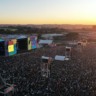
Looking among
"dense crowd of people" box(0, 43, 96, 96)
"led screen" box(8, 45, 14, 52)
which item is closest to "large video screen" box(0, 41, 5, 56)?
"led screen" box(8, 45, 14, 52)

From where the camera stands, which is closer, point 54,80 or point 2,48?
point 54,80

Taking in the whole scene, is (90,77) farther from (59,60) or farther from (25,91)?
(59,60)

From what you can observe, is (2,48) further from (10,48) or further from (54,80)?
(54,80)

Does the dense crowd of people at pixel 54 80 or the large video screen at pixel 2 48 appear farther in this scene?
the large video screen at pixel 2 48

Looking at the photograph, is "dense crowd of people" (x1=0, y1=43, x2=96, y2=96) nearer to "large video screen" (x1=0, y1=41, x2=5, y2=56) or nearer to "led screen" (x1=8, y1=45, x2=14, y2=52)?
"large video screen" (x1=0, y1=41, x2=5, y2=56)

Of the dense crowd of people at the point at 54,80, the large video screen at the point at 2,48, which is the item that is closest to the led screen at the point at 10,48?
the large video screen at the point at 2,48

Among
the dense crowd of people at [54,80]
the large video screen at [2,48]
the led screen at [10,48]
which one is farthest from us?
the led screen at [10,48]

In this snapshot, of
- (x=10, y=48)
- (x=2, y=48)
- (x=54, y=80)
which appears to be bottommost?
(x=10, y=48)

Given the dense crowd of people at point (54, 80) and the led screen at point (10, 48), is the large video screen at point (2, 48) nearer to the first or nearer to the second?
the led screen at point (10, 48)

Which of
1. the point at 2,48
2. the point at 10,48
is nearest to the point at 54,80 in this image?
the point at 2,48

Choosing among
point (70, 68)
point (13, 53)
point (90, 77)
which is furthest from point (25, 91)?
point (13, 53)

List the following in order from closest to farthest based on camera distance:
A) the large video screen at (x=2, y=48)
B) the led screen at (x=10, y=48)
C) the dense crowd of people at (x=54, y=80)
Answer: the dense crowd of people at (x=54, y=80) < the large video screen at (x=2, y=48) < the led screen at (x=10, y=48)
